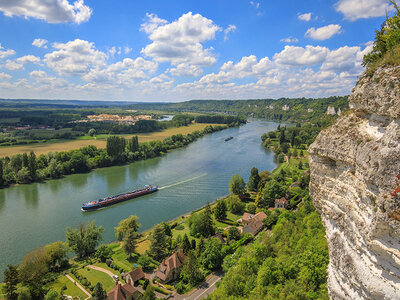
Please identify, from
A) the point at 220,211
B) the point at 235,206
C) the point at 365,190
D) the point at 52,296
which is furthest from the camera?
the point at 235,206

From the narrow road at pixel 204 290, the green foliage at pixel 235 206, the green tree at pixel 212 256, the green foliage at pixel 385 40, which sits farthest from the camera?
the green foliage at pixel 235 206

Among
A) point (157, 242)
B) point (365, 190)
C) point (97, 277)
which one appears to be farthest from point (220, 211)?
point (365, 190)

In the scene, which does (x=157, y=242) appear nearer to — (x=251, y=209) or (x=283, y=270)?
(x=283, y=270)

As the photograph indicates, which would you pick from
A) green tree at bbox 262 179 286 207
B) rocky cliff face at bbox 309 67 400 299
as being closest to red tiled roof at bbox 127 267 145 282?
rocky cliff face at bbox 309 67 400 299

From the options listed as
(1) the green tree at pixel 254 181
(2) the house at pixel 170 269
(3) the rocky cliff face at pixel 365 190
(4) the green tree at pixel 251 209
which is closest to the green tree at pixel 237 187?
(1) the green tree at pixel 254 181

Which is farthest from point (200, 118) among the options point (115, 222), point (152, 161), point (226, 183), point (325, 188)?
point (325, 188)

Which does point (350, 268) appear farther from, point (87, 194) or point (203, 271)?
point (87, 194)

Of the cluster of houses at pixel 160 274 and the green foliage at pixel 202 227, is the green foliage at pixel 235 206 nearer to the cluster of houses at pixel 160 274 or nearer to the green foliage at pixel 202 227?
the cluster of houses at pixel 160 274
